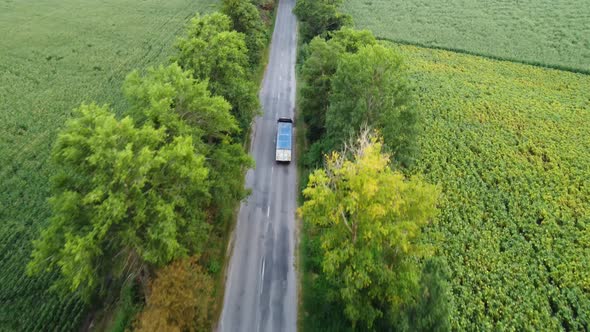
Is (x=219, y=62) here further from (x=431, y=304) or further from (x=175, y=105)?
(x=431, y=304)

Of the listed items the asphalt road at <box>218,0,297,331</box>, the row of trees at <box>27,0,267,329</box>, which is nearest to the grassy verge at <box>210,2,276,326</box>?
the asphalt road at <box>218,0,297,331</box>

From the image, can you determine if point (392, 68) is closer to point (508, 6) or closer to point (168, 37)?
point (168, 37)

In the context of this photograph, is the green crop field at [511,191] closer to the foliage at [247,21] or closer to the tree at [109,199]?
the tree at [109,199]

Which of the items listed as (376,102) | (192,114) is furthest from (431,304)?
(192,114)

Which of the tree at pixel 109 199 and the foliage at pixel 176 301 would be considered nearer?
the tree at pixel 109 199

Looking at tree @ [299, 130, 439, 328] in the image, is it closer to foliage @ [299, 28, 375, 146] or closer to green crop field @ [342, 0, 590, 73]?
foliage @ [299, 28, 375, 146]

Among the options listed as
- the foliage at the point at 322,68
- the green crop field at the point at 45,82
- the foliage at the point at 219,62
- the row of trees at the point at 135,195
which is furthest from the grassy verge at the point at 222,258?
the foliage at the point at 322,68

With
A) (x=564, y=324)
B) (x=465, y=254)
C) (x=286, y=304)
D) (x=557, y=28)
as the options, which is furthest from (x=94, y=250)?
(x=557, y=28)

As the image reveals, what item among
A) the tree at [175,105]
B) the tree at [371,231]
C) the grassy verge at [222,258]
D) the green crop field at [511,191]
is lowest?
the grassy verge at [222,258]
